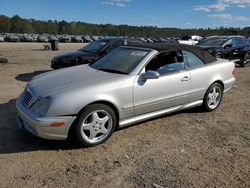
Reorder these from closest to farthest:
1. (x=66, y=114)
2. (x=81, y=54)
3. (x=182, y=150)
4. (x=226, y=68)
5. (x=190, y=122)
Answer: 1. (x=66, y=114)
2. (x=182, y=150)
3. (x=190, y=122)
4. (x=226, y=68)
5. (x=81, y=54)

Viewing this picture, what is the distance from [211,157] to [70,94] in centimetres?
222

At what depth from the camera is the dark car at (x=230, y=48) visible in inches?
501

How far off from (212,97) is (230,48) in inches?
307

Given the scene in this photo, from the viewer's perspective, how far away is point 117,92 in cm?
452

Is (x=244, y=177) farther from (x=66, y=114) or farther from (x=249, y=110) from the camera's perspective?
(x=249, y=110)

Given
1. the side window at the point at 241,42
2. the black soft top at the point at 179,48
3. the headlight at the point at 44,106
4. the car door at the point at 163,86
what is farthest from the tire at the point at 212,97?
the side window at the point at 241,42

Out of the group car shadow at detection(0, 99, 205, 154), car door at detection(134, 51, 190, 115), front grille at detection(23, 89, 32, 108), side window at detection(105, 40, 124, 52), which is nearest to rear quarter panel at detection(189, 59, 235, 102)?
car door at detection(134, 51, 190, 115)

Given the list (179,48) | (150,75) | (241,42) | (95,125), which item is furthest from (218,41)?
(95,125)

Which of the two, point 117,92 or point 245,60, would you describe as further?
point 245,60

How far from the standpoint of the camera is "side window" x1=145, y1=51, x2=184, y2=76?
5.09 metres

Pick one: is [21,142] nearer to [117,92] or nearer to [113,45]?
[117,92]

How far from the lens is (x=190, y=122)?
18.4ft

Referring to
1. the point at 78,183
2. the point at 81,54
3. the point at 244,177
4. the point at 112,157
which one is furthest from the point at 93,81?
the point at 81,54

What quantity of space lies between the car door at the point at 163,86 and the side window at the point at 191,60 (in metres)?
0.13
